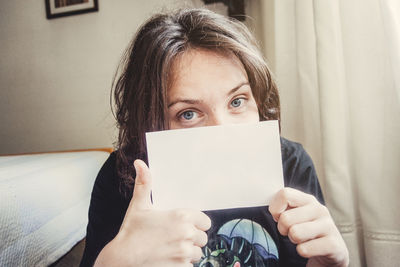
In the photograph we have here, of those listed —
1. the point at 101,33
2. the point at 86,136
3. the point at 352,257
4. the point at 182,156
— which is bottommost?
the point at 352,257

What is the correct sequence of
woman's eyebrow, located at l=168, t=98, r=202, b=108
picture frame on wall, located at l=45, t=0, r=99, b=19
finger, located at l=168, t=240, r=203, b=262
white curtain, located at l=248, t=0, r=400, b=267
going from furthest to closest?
picture frame on wall, located at l=45, t=0, r=99, b=19 < white curtain, located at l=248, t=0, r=400, b=267 < woman's eyebrow, located at l=168, t=98, r=202, b=108 < finger, located at l=168, t=240, r=203, b=262

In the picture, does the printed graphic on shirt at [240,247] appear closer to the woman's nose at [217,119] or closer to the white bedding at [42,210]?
the woman's nose at [217,119]

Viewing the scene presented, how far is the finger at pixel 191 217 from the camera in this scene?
0.36 meters

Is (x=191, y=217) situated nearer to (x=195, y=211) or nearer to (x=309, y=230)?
(x=195, y=211)

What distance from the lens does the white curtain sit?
2.06 ft

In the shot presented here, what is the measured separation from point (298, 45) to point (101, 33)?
1.29 m

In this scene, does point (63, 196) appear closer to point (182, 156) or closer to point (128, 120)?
point (128, 120)

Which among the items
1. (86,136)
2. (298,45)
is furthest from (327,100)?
(86,136)

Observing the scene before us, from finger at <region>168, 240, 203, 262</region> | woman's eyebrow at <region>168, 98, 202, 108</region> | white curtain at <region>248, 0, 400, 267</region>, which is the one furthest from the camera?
white curtain at <region>248, 0, 400, 267</region>

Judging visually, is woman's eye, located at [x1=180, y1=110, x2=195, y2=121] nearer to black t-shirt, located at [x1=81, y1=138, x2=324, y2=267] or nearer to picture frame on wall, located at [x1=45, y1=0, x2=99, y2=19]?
black t-shirt, located at [x1=81, y1=138, x2=324, y2=267]

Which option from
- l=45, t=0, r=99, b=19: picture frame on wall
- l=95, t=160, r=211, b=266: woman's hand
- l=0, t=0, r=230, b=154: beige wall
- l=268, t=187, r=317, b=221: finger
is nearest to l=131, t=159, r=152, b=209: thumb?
l=95, t=160, r=211, b=266: woman's hand

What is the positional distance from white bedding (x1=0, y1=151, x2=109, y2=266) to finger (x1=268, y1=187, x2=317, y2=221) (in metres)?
0.66

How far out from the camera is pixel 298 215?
0.38 metres

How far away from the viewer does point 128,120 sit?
2.20 ft
